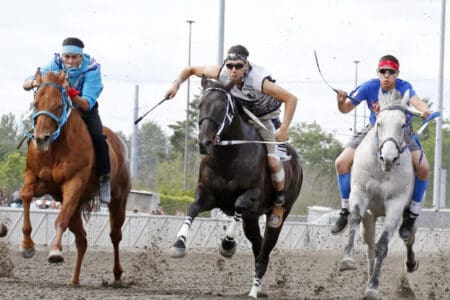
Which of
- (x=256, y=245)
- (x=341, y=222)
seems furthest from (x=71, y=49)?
(x=341, y=222)

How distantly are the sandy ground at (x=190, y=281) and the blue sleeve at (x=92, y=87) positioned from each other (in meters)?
2.21

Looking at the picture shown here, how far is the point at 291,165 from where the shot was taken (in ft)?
47.1

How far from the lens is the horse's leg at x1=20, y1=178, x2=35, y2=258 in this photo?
1260 centimetres

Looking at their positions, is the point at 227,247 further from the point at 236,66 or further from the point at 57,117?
the point at 57,117

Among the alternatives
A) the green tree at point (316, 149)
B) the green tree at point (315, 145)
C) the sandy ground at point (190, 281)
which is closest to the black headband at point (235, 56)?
the sandy ground at point (190, 281)

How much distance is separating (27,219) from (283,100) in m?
3.15

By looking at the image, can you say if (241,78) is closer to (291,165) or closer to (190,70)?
(190,70)

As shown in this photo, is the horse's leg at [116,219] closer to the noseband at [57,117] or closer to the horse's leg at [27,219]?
the horse's leg at [27,219]

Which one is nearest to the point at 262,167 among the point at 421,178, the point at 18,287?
the point at 421,178

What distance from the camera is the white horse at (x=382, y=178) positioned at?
12453 millimetres

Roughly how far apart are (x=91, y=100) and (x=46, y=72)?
0.87 meters

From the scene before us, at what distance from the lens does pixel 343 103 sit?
44.4ft

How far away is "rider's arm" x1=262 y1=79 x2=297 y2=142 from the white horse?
0.96 metres

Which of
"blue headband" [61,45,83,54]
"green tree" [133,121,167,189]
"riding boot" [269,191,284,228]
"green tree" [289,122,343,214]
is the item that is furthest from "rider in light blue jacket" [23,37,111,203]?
"green tree" [133,121,167,189]
